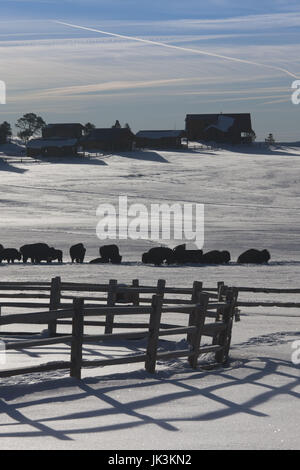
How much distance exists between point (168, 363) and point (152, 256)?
1895cm

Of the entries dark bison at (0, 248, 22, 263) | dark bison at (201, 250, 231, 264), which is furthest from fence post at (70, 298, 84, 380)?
dark bison at (0, 248, 22, 263)

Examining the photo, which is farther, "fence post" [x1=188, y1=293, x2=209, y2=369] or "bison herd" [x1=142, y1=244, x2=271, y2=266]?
"bison herd" [x1=142, y1=244, x2=271, y2=266]

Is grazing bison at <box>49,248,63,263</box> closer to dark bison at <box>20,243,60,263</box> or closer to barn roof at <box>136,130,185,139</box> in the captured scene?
dark bison at <box>20,243,60,263</box>

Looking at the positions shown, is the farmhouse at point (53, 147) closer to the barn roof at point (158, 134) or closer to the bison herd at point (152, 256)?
the barn roof at point (158, 134)

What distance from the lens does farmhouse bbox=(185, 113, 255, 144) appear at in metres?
127

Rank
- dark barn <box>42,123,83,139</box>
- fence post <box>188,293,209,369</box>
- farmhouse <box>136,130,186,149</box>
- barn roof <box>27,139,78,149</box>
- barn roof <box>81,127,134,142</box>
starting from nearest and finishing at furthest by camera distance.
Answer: fence post <box>188,293,209,369</box> → barn roof <box>27,139,78,149</box> → barn roof <box>81,127,134,142</box> → farmhouse <box>136,130,186,149</box> → dark barn <box>42,123,83,139</box>

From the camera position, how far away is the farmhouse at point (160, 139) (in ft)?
395

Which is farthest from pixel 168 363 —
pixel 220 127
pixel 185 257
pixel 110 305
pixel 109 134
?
pixel 220 127

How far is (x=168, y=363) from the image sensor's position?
468 inches

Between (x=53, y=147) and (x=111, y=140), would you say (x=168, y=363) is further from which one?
(x=111, y=140)

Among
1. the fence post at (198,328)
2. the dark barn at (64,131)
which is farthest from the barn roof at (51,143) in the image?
the fence post at (198,328)

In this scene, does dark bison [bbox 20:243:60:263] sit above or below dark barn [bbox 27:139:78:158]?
below

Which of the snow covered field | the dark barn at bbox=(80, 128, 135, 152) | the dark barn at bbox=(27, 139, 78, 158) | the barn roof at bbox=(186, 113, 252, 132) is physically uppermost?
the barn roof at bbox=(186, 113, 252, 132)

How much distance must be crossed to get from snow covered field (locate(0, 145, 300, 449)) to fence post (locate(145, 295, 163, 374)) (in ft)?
0.67
